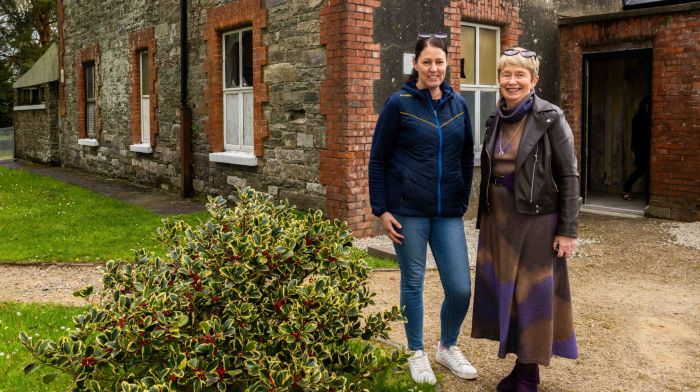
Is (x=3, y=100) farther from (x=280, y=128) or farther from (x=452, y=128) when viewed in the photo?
(x=452, y=128)

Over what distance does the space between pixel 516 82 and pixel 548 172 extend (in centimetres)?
52

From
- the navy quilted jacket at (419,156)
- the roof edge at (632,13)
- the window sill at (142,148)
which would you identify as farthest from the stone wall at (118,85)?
the navy quilted jacket at (419,156)

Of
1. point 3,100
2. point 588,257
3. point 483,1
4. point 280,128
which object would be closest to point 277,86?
point 280,128

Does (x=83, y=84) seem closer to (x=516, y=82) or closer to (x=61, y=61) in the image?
(x=61, y=61)

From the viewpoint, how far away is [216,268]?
3318 millimetres

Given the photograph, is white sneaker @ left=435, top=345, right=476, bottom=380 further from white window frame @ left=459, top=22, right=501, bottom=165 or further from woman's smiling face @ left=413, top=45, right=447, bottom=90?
white window frame @ left=459, top=22, right=501, bottom=165

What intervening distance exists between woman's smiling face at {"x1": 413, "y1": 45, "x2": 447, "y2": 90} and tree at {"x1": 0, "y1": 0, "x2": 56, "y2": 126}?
34847 millimetres

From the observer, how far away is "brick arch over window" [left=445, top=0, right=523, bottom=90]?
31.0 ft

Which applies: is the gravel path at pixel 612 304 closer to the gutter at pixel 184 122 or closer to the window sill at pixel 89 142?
the gutter at pixel 184 122

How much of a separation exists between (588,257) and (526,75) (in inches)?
186

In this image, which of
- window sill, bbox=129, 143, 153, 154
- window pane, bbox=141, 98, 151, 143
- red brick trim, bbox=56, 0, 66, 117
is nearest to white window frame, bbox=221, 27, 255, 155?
window sill, bbox=129, 143, 153, 154

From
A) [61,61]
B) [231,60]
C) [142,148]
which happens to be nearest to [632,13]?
[231,60]

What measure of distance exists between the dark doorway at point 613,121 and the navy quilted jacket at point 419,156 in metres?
9.69

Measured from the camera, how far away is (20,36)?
35.7 meters
